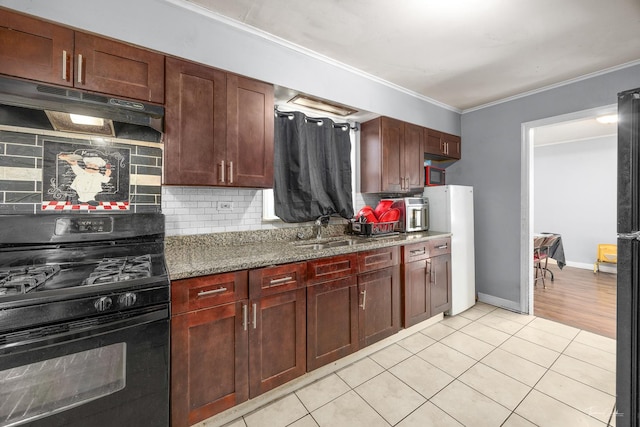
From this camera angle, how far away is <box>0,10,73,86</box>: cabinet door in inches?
51.9

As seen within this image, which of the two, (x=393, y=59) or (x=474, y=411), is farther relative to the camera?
(x=393, y=59)

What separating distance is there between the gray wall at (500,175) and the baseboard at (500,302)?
0.8 inches

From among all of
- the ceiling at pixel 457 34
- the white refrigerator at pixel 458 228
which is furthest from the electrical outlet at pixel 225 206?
the white refrigerator at pixel 458 228

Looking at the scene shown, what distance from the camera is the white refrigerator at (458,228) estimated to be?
10.2 ft

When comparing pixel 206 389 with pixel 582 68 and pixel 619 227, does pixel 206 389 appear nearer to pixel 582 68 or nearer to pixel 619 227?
pixel 619 227

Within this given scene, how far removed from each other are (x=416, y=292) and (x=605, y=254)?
15.2 feet

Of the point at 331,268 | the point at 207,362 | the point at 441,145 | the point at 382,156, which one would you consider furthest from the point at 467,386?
the point at 441,145

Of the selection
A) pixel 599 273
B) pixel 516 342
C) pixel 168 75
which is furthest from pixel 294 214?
pixel 599 273

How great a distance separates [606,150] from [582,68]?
3724 mm

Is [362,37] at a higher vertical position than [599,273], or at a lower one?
higher

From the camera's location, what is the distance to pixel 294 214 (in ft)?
8.41

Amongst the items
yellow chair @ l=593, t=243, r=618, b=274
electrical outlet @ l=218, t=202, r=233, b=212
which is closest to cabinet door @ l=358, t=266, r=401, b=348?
electrical outlet @ l=218, t=202, r=233, b=212

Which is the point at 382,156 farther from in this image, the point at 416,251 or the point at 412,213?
the point at 416,251

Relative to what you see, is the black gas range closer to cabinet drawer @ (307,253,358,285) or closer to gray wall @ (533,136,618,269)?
cabinet drawer @ (307,253,358,285)
